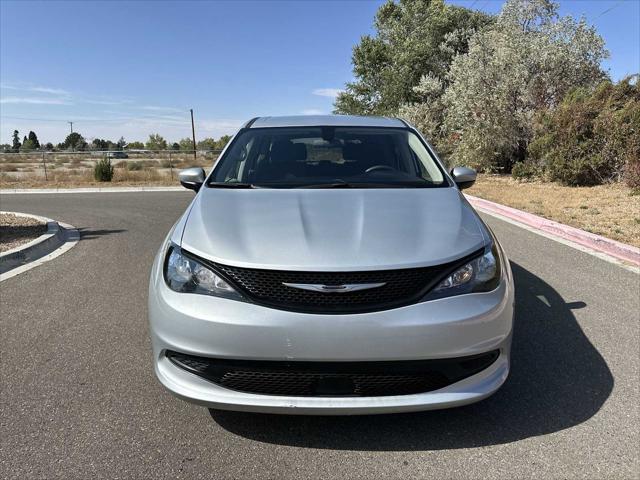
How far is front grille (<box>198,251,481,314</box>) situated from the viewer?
2197 millimetres

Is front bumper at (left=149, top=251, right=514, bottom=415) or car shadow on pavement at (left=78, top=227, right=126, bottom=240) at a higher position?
front bumper at (left=149, top=251, right=514, bottom=415)

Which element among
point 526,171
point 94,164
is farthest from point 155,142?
point 526,171

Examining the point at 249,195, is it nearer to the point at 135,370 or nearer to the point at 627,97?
the point at 135,370

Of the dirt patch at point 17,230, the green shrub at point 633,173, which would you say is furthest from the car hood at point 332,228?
the green shrub at point 633,173

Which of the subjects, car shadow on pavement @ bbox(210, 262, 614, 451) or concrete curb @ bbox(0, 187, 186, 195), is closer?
car shadow on pavement @ bbox(210, 262, 614, 451)

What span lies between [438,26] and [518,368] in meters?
28.1

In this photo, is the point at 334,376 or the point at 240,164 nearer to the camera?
the point at 334,376

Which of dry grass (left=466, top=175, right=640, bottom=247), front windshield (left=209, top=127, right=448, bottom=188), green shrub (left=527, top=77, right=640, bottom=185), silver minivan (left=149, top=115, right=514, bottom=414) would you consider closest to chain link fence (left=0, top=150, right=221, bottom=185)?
dry grass (left=466, top=175, right=640, bottom=247)

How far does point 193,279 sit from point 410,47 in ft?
89.4

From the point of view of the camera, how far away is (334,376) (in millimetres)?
2209

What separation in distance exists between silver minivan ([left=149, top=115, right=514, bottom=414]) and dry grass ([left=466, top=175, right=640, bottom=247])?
18.3 feet

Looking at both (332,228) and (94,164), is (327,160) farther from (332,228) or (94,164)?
(94,164)

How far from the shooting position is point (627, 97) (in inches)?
499

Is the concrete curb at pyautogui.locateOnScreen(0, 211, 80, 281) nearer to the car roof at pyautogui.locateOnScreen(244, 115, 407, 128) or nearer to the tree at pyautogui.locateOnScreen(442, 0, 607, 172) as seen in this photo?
the car roof at pyautogui.locateOnScreen(244, 115, 407, 128)
